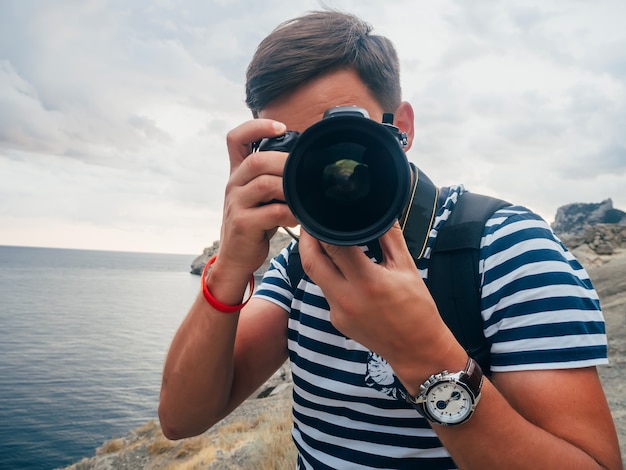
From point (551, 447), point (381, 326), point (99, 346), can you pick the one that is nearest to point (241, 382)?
point (381, 326)

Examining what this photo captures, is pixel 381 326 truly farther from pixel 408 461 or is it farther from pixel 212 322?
pixel 212 322

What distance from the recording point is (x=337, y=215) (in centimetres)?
117

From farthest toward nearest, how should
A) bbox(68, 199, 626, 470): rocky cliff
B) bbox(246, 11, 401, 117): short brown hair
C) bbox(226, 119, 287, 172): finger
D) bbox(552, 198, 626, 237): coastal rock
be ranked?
bbox(552, 198, 626, 237): coastal rock < bbox(68, 199, 626, 470): rocky cliff < bbox(246, 11, 401, 117): short brown hair < bbox(226, 119, 287, 172): finger

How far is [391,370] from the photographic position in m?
1.39

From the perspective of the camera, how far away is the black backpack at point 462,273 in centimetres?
126

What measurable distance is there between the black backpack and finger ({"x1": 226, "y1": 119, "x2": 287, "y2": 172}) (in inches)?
22.9

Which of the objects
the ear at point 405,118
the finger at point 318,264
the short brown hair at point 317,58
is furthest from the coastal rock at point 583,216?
the finger at point 318,264

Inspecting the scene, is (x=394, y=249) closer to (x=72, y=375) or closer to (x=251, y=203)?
(x=251, y=203)

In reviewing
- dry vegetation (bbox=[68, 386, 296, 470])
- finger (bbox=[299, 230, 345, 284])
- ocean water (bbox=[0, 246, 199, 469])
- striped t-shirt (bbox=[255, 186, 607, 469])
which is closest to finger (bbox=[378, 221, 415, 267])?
finger (bbox=[299, 230, 345, 284])

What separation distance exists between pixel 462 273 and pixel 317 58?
99 cm

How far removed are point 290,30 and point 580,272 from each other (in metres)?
1.40

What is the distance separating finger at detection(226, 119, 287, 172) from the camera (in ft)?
4.84

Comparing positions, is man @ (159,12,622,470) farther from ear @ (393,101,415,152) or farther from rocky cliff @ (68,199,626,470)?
rocky cliff @ (68,199,626,470)

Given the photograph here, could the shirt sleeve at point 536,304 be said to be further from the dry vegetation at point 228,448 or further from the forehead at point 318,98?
the dry vegetation at point 228,448
